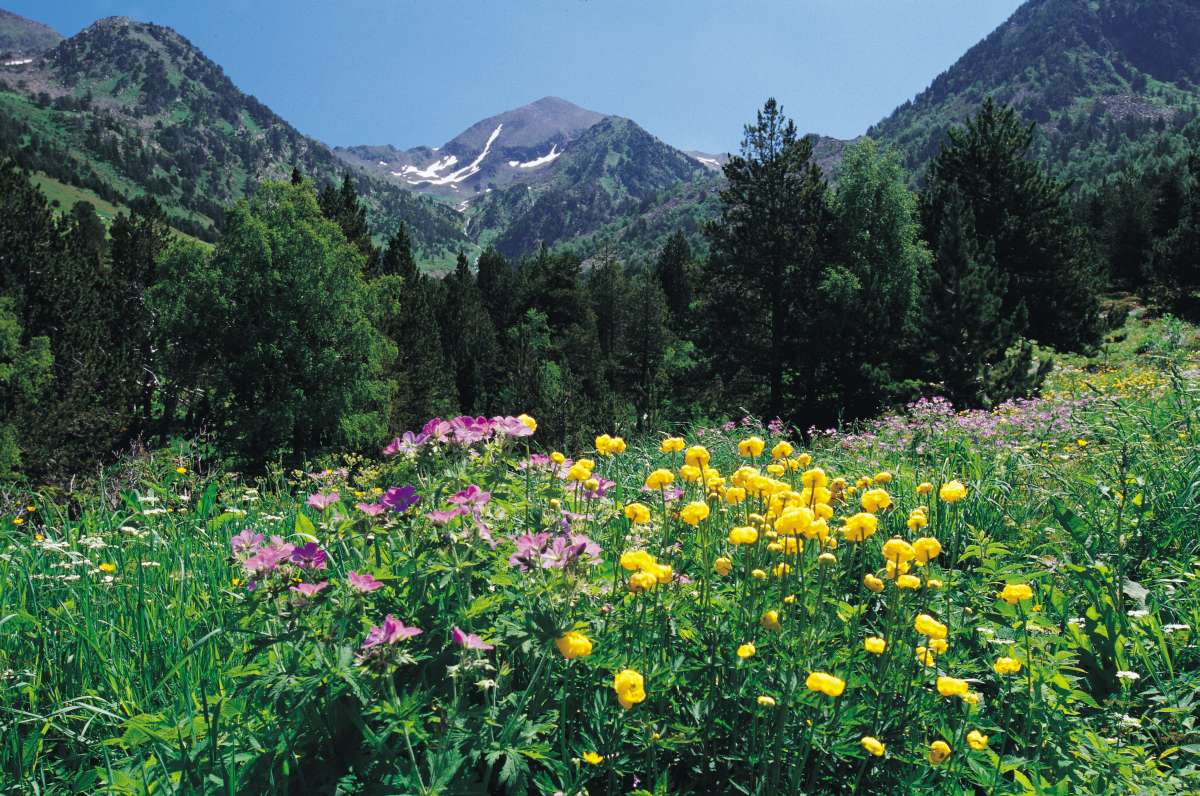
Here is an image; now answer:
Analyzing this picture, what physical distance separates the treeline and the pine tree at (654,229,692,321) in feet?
81.5

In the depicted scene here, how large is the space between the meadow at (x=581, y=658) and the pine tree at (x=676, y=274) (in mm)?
48978

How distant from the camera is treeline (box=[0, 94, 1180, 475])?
750 inches

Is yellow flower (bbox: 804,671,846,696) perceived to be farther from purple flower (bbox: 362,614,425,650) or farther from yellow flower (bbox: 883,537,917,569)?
purple flower (bbox: 362,614,425,650)

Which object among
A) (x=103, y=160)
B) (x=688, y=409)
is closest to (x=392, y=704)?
(x=688, y=409)

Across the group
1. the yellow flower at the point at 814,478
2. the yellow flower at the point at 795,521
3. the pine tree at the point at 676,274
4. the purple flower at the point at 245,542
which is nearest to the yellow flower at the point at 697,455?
the yellow flower at the point at 814,478

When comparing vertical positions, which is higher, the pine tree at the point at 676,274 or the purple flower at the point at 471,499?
the pine tree at the point at 676,274

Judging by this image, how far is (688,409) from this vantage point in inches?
965

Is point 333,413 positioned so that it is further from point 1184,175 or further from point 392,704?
point 1184,175

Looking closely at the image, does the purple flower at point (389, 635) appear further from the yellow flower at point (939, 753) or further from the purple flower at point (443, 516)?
the yellow flower at point (939, 753)

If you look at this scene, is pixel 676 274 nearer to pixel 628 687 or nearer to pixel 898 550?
pixel 898 550

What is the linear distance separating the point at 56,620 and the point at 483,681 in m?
2.25

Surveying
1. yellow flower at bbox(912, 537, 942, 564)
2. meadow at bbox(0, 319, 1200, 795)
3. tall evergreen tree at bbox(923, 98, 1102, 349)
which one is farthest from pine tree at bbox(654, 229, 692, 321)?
yellow flower at bbox(912, 537, 942, 564)

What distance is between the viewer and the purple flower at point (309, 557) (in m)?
1.66

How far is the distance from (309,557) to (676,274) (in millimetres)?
53083
